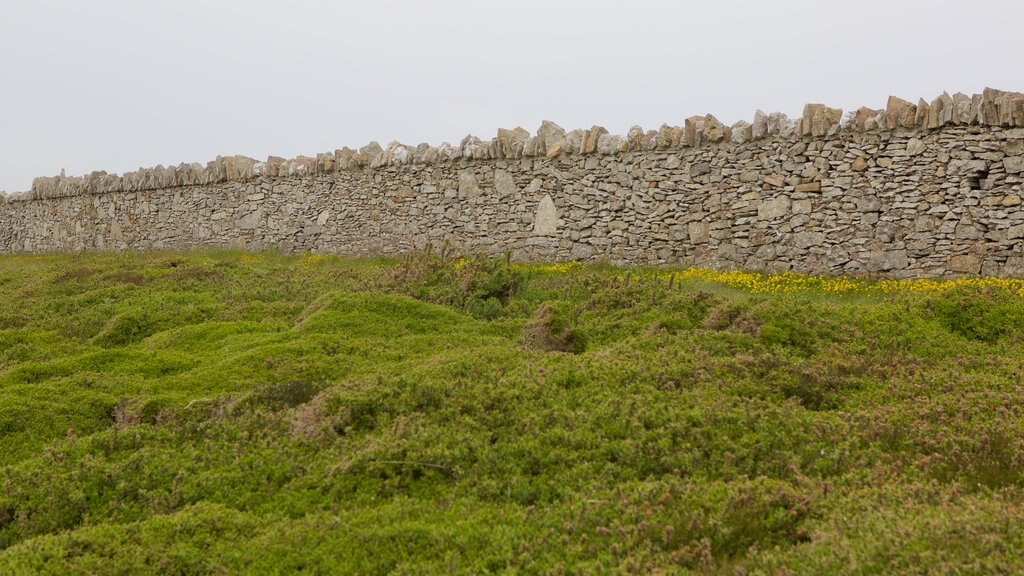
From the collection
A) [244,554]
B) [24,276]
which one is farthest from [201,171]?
[244,554]

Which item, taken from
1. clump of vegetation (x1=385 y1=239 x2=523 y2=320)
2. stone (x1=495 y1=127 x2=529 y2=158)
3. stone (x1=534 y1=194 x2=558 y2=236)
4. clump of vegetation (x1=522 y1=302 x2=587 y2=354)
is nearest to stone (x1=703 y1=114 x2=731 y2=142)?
stone (x1=534 y1=194 x2=558 y2=236)

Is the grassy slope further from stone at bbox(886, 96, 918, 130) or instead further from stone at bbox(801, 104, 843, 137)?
stone at bbox(801, 104, 843, 137)

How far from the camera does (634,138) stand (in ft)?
56.0

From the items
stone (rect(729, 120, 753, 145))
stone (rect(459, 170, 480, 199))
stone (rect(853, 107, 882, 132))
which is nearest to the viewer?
stone (rect(853, 107, 882, 132))

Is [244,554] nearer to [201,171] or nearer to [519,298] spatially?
[519,298]

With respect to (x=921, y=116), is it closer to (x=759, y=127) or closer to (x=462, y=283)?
(x=759, y=127)

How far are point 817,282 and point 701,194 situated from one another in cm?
305

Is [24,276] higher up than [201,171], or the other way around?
[201,171]

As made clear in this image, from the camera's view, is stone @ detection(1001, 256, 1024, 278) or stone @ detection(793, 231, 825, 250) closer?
stone @ detection(1001, 256, 1024, 278)

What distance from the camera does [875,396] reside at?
23.9ft

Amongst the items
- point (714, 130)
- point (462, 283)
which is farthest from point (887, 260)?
point (462, 283)

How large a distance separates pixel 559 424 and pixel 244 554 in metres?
2.48

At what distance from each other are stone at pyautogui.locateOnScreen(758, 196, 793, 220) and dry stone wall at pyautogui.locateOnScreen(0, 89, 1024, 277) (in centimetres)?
3

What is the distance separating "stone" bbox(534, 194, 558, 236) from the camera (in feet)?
59.8
